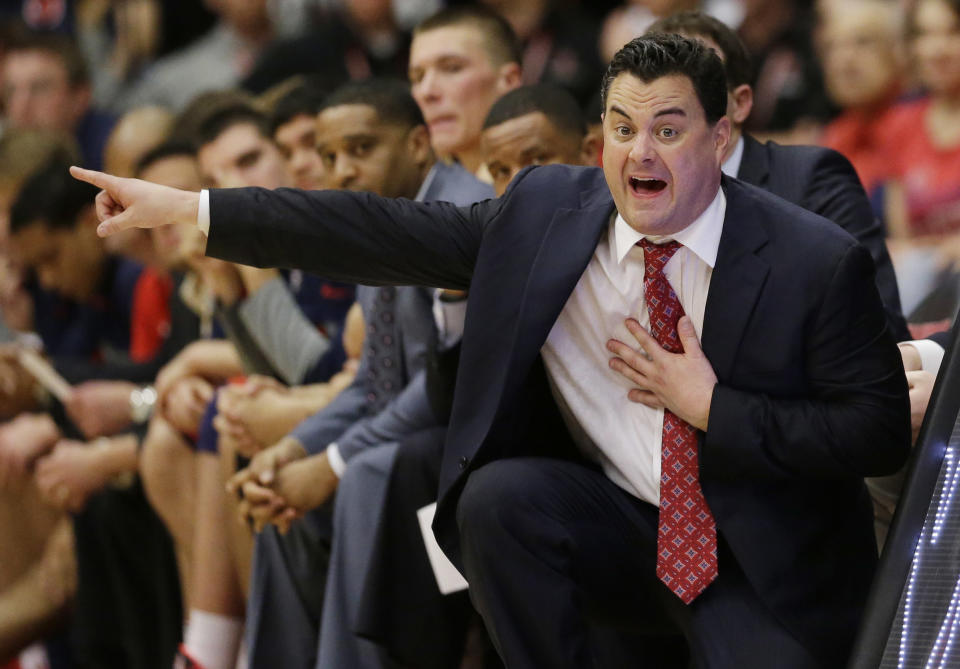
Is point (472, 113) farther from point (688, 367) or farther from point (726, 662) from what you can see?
point (726, 662)

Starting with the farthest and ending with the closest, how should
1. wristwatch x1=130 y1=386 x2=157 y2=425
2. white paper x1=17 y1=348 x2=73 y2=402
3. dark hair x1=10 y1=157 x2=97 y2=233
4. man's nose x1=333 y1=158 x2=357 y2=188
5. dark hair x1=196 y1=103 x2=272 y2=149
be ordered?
dark hair x1=10 y1=157 x2=97 y2=233 → white paper x1=17 y1=348 x2=73 y2=402 → wristwatch x1=130 y1=386 x2=157 y2=425 → dark hair x1=196 y1=103 x2=272 y2=149 → man's nose x1=333 y1=158 x2=357 y2=188

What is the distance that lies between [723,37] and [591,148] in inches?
18.6

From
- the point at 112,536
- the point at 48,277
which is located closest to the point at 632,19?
the point at 48,277

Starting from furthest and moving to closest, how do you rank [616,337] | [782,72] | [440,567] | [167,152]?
[782,72], [167,152], [440,567], [616,337]

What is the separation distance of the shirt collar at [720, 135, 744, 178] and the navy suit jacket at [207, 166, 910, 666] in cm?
51

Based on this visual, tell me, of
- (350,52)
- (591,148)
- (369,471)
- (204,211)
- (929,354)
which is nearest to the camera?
(204,211)

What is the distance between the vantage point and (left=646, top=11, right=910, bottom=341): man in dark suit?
2873 mm

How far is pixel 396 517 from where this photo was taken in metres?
2.95

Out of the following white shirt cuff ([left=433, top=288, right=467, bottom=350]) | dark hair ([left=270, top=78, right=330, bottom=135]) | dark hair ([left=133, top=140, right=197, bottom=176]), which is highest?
dark hair ([left=270, top=78, right=330, bottom=135])

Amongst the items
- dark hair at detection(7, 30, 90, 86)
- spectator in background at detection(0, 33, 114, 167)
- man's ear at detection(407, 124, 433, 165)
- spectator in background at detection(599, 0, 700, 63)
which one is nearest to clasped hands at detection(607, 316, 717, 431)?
man's ear at detection(407, 124, 433, 165)

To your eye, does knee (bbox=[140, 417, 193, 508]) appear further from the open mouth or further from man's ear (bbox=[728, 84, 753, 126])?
the open mouth

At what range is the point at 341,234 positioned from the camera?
2402 millimetres

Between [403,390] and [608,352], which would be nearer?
[608,352]

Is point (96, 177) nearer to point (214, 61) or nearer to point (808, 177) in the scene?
point (808, 177)
